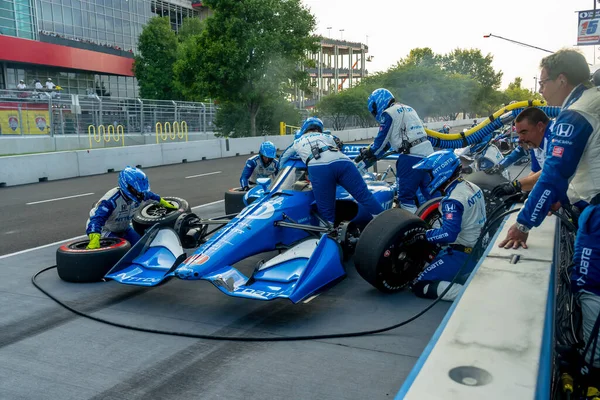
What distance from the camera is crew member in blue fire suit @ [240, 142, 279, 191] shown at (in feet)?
29.1

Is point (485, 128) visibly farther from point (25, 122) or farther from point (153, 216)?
point (25, 122)

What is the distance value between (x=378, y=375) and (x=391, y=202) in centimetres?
385

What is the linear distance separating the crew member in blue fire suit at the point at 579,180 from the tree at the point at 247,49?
22485 mm

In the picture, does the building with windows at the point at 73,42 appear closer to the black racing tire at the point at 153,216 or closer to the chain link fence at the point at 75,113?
the chain link fence at the point at 75,113

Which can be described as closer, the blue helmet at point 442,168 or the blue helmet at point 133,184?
the blue helmet at point 442,168

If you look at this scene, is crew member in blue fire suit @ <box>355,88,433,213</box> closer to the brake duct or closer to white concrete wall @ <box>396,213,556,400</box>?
the brake duct

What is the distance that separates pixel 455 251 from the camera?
5035 mm

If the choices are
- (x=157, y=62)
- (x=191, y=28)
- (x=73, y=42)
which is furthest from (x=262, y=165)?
(x=191, y=28)

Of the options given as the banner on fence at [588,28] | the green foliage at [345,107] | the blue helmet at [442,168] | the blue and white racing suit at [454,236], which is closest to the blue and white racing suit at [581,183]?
the blue and white racing suit at [454,236]

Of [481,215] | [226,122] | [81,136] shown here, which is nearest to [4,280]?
[481,215]

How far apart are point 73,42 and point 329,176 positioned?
40.8m

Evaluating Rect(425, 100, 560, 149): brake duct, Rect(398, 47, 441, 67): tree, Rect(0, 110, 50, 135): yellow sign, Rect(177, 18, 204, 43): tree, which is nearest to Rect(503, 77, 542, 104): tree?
Rect(398, 47, 441, 67): tree

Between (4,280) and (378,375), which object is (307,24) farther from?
(378,375)

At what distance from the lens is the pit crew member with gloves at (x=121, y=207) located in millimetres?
6031
